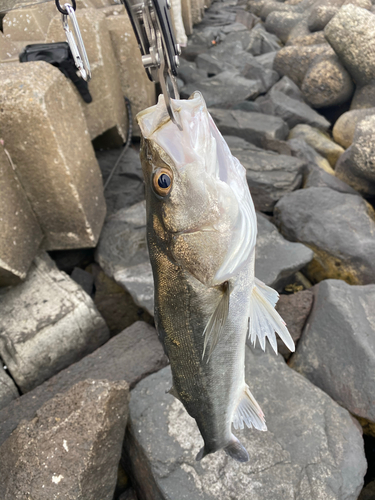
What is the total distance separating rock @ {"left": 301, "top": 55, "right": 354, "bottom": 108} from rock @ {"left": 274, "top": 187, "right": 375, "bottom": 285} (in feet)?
10.2

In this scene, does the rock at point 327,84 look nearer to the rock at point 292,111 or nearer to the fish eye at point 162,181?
the rock at point 292,111

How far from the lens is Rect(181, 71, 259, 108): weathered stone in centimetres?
663

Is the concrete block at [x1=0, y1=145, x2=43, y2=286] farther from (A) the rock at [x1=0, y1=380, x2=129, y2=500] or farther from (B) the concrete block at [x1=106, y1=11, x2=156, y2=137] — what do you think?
(B) the concrete block at [x1=106, y1=11, x2=156, y2=137]

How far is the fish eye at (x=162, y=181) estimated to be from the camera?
3.77 ft

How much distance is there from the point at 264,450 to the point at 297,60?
24.3 ft

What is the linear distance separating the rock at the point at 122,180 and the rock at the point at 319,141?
2801 millimetres

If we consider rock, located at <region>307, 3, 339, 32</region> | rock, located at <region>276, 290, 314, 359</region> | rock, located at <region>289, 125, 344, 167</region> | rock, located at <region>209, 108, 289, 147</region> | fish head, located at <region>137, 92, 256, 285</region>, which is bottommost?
rock, located at <region>289, 125, 344, 167</region>

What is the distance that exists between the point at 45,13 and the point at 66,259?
2422 mm

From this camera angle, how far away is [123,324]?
11.3ft

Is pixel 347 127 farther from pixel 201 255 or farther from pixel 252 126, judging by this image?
pixel 201 255

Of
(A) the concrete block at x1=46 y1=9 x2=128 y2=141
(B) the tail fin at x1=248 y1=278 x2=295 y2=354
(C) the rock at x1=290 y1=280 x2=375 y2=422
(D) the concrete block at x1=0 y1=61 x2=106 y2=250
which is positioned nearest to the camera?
(B) the tail fin at x1=248 y1=278 x2=295 y2=354

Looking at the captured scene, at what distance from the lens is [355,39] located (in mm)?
5355

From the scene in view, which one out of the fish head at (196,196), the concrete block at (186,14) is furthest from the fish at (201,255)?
the concrete block at (186,14)

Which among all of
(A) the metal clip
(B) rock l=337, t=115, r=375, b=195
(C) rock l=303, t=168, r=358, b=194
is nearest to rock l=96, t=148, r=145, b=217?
(C) rock l=303, t=168, r=358, b=194
